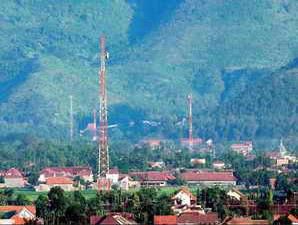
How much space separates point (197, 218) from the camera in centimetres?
6575

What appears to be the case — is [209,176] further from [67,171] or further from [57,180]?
[57,180]

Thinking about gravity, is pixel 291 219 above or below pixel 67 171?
below

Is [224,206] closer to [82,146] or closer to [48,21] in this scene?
[82,146]

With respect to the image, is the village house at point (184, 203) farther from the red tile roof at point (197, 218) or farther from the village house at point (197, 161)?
the village house at point (197, 161)

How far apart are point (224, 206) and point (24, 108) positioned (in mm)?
89096

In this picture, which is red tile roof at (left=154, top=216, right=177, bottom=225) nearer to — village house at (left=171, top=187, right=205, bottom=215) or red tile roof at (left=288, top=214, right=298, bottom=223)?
red tile roof at (left=288, top=214, right=298, bottom=223)

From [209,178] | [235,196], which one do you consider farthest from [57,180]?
[235,196]

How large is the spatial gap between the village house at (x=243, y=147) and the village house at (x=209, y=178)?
68.0 ft

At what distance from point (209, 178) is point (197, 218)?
131ft

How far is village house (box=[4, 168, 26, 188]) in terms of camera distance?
101 meters

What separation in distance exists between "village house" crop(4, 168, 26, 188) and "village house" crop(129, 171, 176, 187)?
528 cm

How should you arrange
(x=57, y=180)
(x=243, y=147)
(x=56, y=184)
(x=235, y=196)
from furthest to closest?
(x=243, y=147) < (x=57, y=180) < (x=56, y=184) < (x=235, y=196)

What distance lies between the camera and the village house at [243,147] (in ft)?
432

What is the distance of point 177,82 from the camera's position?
177625mm
